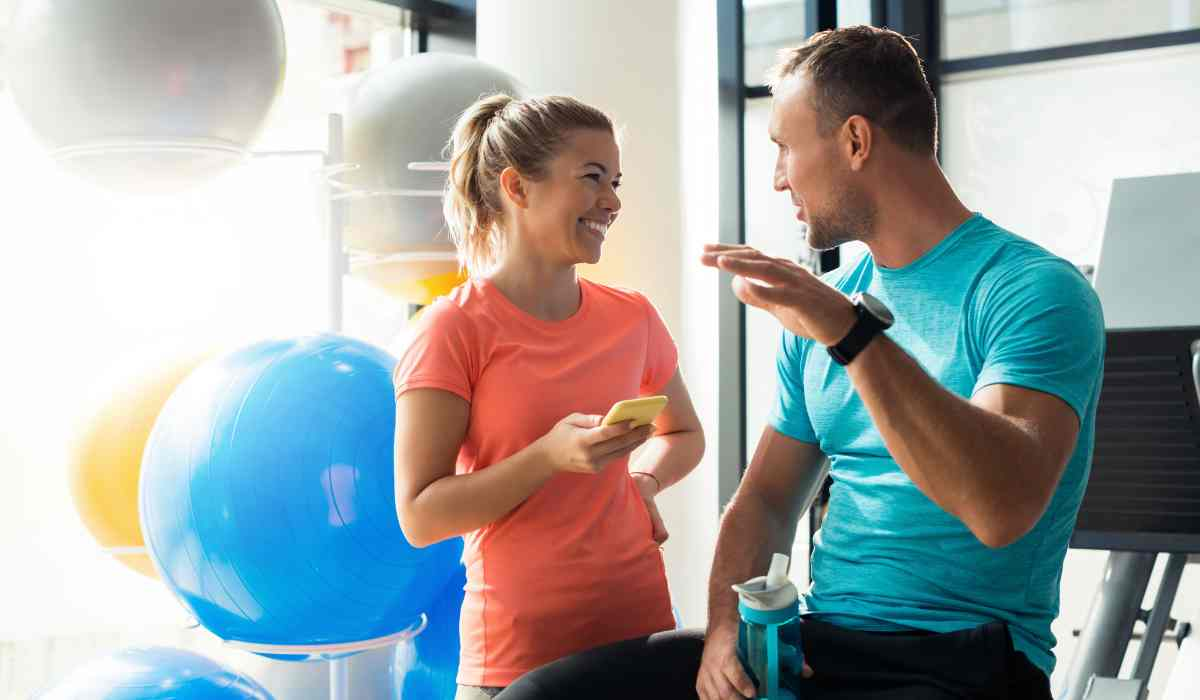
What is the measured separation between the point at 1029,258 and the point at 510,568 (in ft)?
2.34

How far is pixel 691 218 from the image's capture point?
264 centimetres

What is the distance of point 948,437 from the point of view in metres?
1.25

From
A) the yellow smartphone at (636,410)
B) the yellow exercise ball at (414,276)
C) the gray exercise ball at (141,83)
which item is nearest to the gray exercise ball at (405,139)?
the yellow exercise ball at (414,276)

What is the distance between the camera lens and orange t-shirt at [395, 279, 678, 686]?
1.54 metres

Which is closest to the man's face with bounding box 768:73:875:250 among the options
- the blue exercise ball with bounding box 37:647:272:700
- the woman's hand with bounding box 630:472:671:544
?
the woman's hand with bounding box 630:472:671:544

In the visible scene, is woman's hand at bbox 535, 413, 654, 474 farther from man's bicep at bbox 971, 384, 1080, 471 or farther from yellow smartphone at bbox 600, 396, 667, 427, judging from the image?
man's bicep at bbox 971, 384, 1080, 471

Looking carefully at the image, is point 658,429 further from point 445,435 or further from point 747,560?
point 445,435

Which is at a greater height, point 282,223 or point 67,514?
point 282,223

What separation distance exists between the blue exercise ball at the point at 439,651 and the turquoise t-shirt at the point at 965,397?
67 cm

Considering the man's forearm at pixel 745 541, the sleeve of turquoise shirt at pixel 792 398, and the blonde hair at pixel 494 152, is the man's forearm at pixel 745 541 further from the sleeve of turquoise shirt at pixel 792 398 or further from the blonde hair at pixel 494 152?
the blonde hair at pixel 494 152

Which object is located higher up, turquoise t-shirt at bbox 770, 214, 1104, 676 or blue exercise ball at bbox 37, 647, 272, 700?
turquoise t-shirt at bbox 770, 214, 1104, 676

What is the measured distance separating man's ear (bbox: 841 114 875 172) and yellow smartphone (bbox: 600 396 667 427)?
1.33 ft

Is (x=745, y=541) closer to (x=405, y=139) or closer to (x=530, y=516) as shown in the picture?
(x=530, y=516)

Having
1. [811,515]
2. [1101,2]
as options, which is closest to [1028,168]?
[1101,2]
